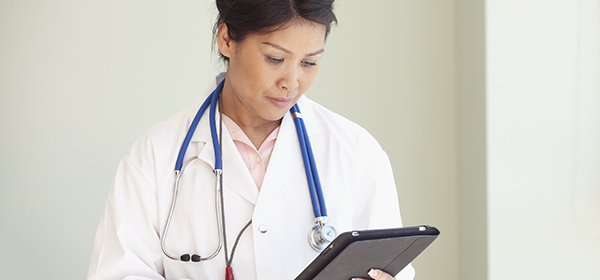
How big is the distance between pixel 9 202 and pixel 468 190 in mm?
1684

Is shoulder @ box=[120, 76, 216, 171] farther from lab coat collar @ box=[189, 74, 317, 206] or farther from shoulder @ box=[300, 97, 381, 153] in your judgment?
shoulder @ box=[300, 97, 381, 153]

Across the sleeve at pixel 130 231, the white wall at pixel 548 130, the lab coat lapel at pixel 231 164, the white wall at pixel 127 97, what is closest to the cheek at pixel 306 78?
the lab coat lapel at pixel 231 164

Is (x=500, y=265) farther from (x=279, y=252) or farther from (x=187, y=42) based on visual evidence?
(x=187, y=42)

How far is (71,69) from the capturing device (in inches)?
77.4

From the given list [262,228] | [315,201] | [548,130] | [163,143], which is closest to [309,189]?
[315,201]

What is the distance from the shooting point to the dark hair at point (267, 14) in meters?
1.07

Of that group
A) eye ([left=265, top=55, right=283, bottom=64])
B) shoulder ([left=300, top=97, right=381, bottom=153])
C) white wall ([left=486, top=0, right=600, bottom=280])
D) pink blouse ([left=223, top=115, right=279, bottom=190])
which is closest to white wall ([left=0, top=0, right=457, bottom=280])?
white wall ([left=486, top=0, right=600, bottom=280])

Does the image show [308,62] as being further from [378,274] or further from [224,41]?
[378,274]

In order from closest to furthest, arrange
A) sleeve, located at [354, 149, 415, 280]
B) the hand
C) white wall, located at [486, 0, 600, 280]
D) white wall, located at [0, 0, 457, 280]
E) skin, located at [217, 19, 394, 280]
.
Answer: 1. the hand
2. skin, located at [217, 19, 394, 280]
3. sleeve, located at [354, 149, 415, 280]
4. white wall, located at [486, 0, 600, 280]
5. white wall, located at [0, 0, 457, 280]

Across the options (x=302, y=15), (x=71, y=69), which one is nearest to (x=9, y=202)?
(x=71, y=69)

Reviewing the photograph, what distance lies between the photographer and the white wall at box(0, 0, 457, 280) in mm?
1930

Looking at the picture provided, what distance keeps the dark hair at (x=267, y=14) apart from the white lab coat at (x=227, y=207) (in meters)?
0.26

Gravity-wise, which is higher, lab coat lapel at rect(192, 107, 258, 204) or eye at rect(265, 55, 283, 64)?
eye at rect(265, 55, 283, 64)

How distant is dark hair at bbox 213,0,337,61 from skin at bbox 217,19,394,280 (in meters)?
0.01
